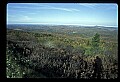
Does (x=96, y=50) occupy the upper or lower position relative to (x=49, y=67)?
upper

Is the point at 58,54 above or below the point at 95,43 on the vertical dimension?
below
